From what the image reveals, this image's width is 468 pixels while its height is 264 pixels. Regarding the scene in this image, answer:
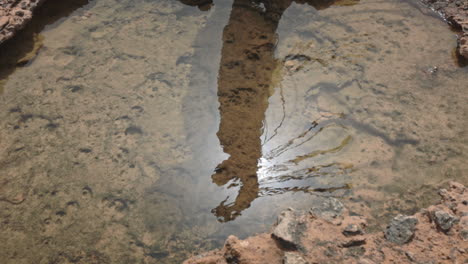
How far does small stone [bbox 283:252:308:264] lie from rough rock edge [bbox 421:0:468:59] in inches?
103

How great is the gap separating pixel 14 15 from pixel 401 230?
354 cm

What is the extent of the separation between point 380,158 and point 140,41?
7.90 ft

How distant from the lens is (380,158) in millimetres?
2635

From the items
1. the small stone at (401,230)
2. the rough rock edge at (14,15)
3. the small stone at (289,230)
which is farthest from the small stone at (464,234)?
the rough rock edge at (14,15)

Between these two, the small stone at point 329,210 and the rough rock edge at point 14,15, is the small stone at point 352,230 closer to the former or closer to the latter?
the small stone at point 329,210

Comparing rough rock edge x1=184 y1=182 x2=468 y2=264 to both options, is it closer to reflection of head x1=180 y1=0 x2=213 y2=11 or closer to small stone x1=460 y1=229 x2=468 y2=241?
small stone x1=460 y1=229 x2=468 y2=241

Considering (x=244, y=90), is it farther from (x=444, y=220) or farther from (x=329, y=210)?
(x=444, y=220)

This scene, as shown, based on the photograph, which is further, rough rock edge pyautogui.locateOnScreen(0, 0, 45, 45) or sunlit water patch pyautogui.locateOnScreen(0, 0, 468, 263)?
rough rock edge pyautogui.locateOnScreen(0, 0, 45, 45)

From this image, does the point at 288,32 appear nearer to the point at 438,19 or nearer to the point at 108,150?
the point at 438,19

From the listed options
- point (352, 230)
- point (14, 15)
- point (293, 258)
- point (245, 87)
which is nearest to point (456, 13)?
point (245, 87)

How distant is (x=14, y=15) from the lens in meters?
3.18

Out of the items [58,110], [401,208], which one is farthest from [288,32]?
[58,110]

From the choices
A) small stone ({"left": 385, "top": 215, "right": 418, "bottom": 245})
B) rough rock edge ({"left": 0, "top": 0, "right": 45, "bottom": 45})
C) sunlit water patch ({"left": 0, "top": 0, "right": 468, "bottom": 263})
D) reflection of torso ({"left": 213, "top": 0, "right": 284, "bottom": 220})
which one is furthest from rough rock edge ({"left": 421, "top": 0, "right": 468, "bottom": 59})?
rough rock edge ({"left": 0, "top": 0, "right": 45, "bottom": 45})

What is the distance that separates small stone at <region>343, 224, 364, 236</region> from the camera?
1.96 metres
